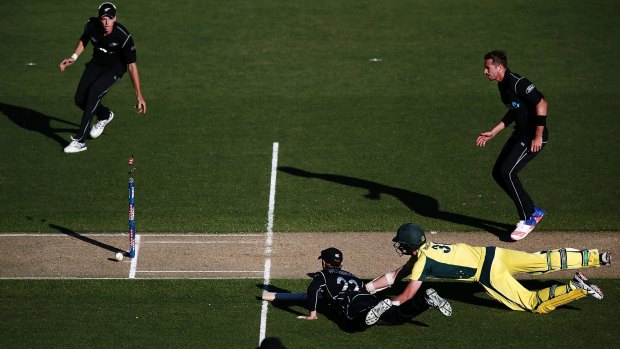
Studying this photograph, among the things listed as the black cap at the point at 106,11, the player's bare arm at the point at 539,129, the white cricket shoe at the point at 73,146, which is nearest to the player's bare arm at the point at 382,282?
the player's bare arm at the point at 539,129

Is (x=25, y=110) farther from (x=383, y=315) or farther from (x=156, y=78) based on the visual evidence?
(x=383, y=315)

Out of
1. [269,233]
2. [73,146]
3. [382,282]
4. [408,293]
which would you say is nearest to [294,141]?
[269,233]

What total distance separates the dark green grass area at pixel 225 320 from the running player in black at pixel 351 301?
21 cm

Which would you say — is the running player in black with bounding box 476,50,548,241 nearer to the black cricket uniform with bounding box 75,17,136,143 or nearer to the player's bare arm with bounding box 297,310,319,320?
the player's bare arm with bounding box 297,310,319,320

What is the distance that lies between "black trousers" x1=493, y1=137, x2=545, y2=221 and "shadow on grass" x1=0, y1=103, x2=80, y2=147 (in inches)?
335

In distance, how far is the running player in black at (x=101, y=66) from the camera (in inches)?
646

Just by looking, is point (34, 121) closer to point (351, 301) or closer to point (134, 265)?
point (134, 265)

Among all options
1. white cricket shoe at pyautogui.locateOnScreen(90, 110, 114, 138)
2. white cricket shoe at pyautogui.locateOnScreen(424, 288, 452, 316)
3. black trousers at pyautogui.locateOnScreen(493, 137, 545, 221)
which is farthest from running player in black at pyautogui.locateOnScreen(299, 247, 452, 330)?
white cricket shoe at pyautogui.locateOnScreen(90, 110, 114, 138)

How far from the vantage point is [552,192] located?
16000mm

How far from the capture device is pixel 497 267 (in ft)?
39.6

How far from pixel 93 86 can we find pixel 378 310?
26.4ft

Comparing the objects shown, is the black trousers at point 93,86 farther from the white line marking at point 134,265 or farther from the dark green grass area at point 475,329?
the dark green grass area at point 475,329

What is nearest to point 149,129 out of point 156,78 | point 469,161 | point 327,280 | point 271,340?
point 156,78

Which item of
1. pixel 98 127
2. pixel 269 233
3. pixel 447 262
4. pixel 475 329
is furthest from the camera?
pixel 98 127
